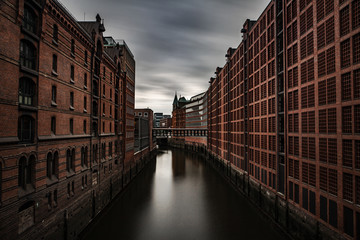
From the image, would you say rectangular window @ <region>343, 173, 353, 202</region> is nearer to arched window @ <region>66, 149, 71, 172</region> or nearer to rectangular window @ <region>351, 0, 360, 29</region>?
rectangular window @ <region>351, 0, 360, 29</region>

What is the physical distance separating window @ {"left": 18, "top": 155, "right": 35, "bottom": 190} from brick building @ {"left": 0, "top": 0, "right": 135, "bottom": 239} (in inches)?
1.9

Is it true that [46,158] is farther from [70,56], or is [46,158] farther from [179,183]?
[179,183]

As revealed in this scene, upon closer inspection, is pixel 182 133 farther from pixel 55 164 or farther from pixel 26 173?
pixel 26 173

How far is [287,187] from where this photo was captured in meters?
20.6

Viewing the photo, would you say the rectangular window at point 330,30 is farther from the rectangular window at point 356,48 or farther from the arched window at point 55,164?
the arched window at point 55,164

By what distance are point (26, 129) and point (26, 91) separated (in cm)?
222

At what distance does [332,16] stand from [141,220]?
24.4 meters

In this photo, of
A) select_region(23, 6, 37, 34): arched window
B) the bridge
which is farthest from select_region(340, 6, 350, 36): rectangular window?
the bridge

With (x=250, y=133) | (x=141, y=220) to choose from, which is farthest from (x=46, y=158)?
(x=250, y=133)

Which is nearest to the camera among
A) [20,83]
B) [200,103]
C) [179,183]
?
[20,83]

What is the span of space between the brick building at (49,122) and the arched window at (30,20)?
55 millimetres

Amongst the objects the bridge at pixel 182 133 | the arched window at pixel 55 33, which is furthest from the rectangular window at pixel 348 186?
the bridge at pixel 182 133

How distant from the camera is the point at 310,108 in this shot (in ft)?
57.3

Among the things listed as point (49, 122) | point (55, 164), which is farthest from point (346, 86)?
point (55, 164)
